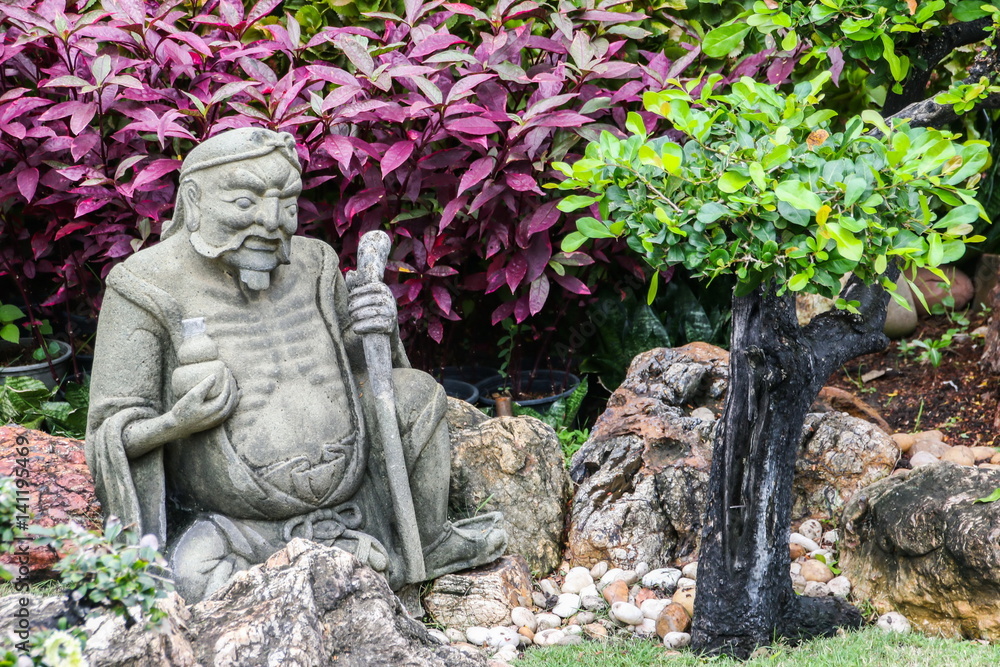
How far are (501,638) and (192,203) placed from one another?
1.74 meters

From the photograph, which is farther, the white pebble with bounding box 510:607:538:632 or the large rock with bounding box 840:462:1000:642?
the white pebble with bounding box 510:607:538:632

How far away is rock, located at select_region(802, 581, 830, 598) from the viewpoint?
142 inches

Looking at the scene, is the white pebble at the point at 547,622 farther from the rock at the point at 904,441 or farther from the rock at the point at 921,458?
the rock at the point at 904,441

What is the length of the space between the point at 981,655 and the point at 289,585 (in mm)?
2123

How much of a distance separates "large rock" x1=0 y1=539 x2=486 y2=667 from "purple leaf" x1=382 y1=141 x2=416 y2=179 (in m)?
2.01

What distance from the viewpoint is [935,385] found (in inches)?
200

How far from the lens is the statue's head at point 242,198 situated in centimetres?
309

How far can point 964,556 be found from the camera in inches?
128

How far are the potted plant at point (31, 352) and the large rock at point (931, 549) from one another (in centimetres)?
371

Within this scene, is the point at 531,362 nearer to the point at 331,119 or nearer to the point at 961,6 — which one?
the point at 331,119

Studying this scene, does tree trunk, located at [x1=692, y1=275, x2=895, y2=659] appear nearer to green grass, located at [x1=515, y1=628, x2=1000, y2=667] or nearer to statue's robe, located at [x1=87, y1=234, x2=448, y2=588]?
green grass, located at [x1=515, y1=628, x2=1000, y2=667]

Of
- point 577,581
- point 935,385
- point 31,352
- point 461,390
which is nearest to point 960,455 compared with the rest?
point 935,385

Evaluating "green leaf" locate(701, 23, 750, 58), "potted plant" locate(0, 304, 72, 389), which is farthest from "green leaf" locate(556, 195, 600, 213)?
"potted plant" locate(0, 304, 72, 389)

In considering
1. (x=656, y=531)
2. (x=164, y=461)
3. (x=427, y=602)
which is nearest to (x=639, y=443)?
(x=656, y=531)
